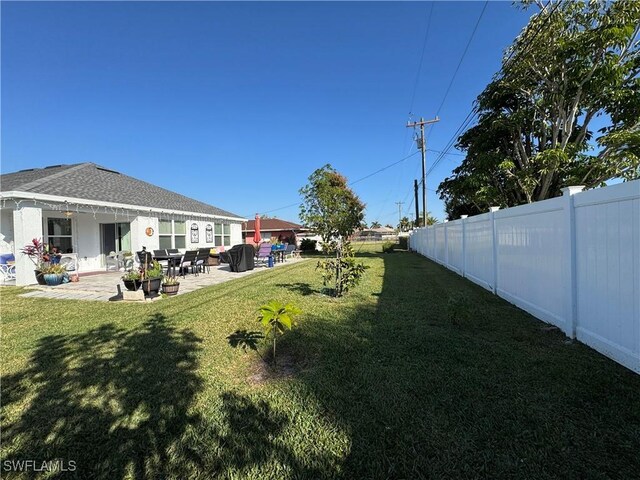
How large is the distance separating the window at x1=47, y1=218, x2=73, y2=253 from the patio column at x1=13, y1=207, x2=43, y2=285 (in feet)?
7.42

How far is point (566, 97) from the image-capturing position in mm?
11531

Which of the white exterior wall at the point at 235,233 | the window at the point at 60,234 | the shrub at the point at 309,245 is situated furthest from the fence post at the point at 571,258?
the shrub at the point at 309,245

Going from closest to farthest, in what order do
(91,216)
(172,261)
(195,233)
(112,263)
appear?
(172,261)
(91,216)
(112,263)
(195,233)

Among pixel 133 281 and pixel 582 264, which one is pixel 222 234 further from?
pixel 582 264

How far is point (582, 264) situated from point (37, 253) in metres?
12.7

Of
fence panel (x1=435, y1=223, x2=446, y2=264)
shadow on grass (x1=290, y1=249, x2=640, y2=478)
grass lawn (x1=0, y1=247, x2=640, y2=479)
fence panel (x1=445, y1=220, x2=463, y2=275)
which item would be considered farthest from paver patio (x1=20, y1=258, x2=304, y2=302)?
fence panel (x1=435, y1=223, x2=446, y2=264)

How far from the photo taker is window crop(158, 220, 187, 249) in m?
15.2

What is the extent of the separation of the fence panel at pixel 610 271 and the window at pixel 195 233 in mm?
16511

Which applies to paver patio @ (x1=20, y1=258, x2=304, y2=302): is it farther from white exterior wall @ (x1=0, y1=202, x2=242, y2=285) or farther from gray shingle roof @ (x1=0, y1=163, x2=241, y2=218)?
gray shingle roof @ (x1=0, y1=163, x2=241, y2=218)

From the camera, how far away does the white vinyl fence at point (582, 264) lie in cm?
305

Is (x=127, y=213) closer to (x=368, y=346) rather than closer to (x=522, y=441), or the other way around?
(x=368, y=346)

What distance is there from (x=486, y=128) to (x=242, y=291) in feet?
43.4

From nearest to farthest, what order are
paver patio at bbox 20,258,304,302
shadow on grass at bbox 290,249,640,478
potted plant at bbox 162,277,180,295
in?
shadow on grass at bbox 290,249,640,478 → paver patio at bbox 20,258,304,302 → potted plant at bbox 162,277,180,295

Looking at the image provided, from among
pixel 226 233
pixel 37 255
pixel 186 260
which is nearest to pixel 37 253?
pixel 37 255
